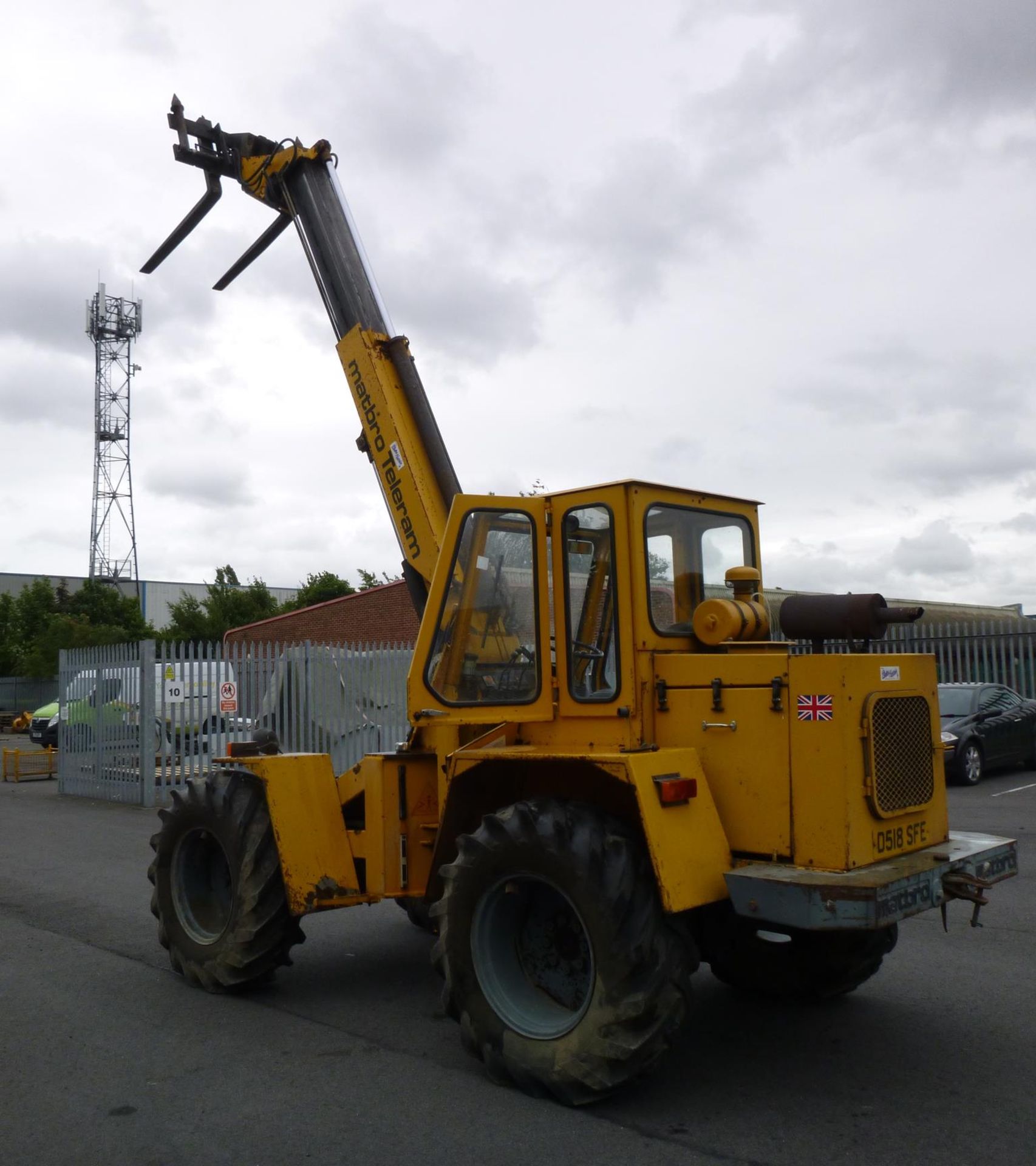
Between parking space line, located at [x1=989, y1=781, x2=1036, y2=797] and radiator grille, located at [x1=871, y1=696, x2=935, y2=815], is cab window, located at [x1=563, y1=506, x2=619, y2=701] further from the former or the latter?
parking space line, located at [x1=989, y1=781, x2=1036, y2=797]

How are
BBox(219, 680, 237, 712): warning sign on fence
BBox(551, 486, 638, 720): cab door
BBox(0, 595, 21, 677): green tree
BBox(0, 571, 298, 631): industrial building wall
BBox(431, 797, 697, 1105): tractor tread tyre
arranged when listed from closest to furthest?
1. BBox(431, 797, 697, 1105): tractor tread tyre
2. BBox(551, 486, 638, 720): cab door
3. BBox(219, 680, 237, 712): warning sign on fence
4. BBox(0, 595, 21, 677): green tree
5. BBox(0, 571, 298, 631): industrial building wall

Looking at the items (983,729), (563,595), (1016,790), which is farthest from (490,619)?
(983,729)

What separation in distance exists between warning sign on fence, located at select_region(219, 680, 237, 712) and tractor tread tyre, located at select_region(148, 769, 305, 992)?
33.5ft

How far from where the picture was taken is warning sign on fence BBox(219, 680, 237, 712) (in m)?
16.6

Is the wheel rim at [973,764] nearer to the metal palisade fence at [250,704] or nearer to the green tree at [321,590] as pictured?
the metal palisade fence at [250,704]

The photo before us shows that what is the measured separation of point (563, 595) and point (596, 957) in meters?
1.63

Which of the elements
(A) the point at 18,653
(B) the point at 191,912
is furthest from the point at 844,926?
(A) the point at 18,653

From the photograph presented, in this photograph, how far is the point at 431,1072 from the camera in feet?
16.5

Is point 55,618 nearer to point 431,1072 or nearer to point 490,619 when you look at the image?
point 490,619

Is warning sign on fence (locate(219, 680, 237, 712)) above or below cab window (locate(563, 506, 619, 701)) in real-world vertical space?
below

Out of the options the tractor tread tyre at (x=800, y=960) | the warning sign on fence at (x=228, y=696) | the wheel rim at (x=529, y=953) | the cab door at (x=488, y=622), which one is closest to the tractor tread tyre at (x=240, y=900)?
the cab door at (x=488, y=622)

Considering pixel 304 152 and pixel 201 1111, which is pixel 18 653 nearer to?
pixel 304 152

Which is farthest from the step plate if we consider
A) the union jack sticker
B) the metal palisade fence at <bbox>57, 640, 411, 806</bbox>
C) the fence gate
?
the fence gate

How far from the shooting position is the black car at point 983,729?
626 inches
